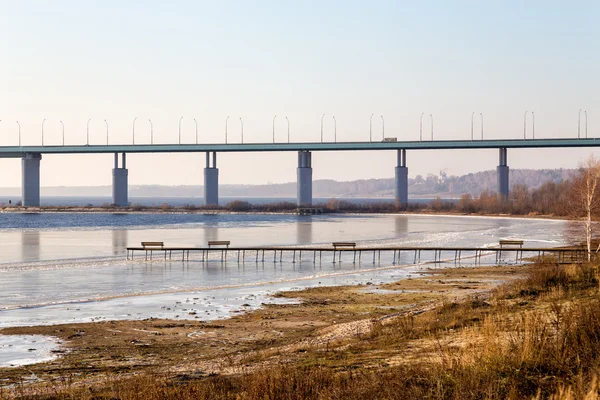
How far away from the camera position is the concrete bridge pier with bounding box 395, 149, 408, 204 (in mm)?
150625

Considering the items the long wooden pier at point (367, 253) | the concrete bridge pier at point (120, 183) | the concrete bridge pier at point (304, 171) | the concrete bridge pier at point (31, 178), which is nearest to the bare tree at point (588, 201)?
the long wooden pier at point (367, 253)

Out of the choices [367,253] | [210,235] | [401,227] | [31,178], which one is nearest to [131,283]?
[367,253]

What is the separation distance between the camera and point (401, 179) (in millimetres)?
153375

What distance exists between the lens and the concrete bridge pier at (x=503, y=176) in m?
142

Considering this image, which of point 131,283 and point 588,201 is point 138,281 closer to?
point 131,283

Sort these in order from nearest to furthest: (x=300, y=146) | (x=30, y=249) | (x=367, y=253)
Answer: (x=367, y=253) → (x=30, y=249) → (x=300, y=146)

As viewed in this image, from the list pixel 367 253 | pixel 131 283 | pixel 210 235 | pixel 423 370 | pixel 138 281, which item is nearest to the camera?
pixel 423 370

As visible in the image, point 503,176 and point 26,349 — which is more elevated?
point 503,176

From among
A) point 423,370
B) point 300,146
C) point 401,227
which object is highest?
point 300,146

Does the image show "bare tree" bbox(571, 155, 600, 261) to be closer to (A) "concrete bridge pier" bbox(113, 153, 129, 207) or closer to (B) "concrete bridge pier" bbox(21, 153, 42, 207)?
(A) "concrete bridge pier" bbox(113, 153, 129, 207)

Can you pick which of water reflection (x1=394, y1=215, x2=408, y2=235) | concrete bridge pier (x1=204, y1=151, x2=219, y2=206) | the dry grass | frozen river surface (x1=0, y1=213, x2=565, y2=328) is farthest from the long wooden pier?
concrete bridge pier (x1=204, y1=151, x2=219, y2=206)

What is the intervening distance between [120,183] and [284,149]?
40.7 metres

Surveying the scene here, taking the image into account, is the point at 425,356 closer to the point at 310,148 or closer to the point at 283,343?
the point at 283,343

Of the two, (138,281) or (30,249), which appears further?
(30,249)
